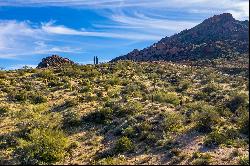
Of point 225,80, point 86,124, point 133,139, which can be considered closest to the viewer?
point 133,139

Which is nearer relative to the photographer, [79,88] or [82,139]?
[82,139]

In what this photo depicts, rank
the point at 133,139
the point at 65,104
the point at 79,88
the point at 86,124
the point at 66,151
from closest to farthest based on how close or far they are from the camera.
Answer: the point at 66,151
the point at 133,139
the point at 86,124
the point at 65,104
the point at 79,88

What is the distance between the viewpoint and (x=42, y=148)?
88.7 feet

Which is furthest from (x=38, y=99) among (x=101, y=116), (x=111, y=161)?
(x=111, y=161)

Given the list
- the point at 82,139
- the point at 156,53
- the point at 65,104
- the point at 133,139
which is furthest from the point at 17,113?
the point at 156,53

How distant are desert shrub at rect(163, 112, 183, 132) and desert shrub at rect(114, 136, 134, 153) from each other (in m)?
3.82

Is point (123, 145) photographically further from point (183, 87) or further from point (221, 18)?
point (221, 18)

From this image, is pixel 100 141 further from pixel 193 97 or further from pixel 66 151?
pixel 193 97

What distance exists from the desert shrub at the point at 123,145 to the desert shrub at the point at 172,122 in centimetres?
382

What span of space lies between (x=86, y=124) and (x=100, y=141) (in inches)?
159

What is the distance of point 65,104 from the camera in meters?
40.1

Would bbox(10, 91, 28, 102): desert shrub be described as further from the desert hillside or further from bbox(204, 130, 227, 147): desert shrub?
bbox(204, 130, 227, 147): desert shrub

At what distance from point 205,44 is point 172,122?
8505 centimetres

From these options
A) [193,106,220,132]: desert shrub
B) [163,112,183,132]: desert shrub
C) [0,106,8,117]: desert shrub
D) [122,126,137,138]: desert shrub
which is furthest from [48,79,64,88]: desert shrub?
[193,106,220,132]: desert shrub
